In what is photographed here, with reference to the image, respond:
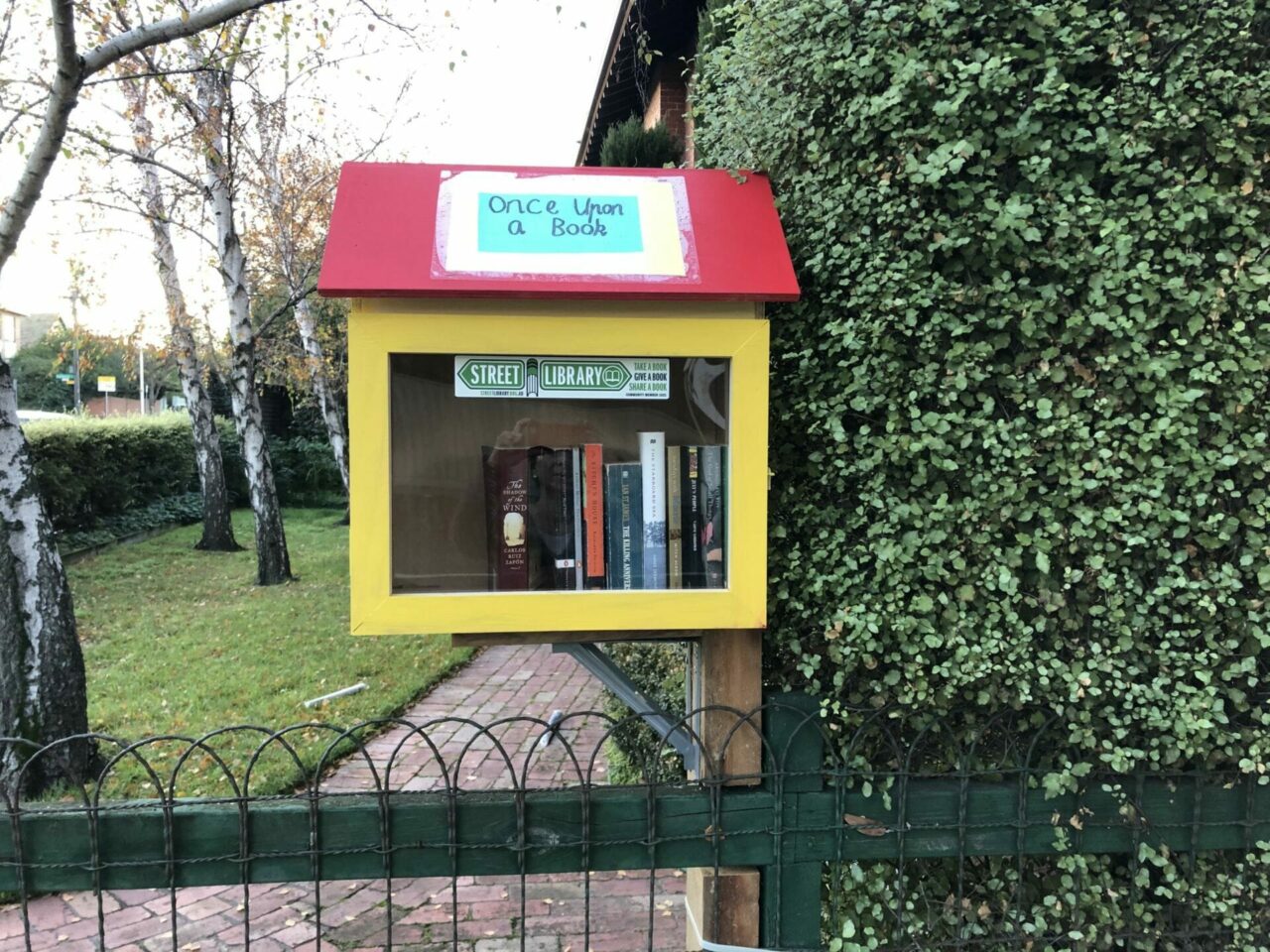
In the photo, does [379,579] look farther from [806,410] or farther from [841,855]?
[841,855]

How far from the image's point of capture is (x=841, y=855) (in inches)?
76.4

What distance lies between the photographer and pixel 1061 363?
1.78 meters

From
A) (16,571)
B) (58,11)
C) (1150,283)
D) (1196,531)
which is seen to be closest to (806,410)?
(1150,283)

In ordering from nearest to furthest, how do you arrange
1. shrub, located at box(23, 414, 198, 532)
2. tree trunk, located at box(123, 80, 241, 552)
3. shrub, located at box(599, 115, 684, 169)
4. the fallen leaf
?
1. the fallen leaf
2. shrub, located at box(599, 115, 684, 169)
3. tree trunk, located at box(123, 80, 241, 552)
4. shrub, located at box(23, 414, 198, 532)

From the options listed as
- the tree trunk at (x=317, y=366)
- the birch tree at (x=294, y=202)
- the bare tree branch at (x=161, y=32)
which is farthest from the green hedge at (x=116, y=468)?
the bare tree branch at (x=161, y=32)

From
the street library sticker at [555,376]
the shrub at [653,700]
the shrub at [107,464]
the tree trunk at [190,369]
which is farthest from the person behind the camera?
the shrub at [107,464]

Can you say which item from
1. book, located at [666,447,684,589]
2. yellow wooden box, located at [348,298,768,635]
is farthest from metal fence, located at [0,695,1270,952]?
book, located at [666,447,684,589]

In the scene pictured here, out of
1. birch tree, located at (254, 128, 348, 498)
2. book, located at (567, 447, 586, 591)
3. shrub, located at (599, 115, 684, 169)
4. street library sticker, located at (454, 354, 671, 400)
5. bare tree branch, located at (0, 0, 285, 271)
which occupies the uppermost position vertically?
birch tree, located at (254, 128, 348, 498)

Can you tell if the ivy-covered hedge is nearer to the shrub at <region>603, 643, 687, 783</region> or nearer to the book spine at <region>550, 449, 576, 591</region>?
the book spine at <region>550, 449, 576, 591</region>

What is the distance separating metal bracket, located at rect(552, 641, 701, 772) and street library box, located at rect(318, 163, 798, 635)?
19cm

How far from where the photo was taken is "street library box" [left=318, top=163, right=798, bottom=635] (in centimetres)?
171

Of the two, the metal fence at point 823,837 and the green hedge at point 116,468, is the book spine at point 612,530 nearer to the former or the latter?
the metal fence at point 823,837

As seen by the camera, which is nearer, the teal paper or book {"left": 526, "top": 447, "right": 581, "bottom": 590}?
the teal paper

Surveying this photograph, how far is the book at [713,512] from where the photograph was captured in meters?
1.91
